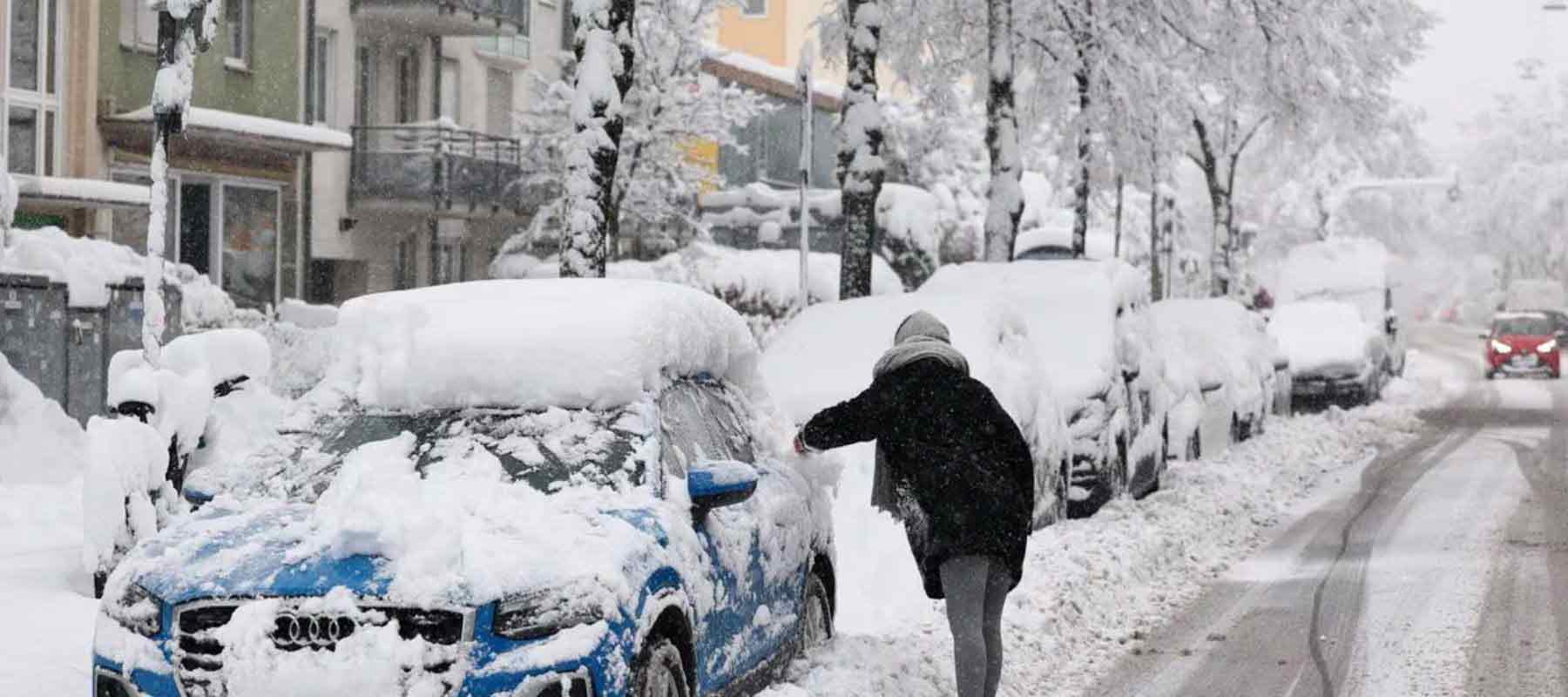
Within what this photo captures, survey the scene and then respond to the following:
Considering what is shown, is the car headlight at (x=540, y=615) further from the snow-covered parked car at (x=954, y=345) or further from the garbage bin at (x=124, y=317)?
the garbage bin at (x=124, y=317)

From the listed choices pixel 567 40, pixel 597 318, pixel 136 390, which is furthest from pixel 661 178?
pixel 597 318

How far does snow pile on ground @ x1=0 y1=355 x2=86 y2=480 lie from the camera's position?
16.7 meters

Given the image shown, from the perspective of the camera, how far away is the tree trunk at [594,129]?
16406mm

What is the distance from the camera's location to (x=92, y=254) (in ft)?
70.4

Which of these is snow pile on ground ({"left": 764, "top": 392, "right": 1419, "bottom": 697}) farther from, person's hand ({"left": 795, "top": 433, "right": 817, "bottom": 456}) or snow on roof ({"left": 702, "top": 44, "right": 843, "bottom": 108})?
snow on roof ({"left": 702, "top": 44, "right": 843, "bottom": 108})

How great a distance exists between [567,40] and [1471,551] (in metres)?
31.9

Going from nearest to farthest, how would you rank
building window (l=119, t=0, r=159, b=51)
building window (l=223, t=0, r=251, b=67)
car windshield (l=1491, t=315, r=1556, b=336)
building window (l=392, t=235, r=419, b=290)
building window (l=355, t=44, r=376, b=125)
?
building window (l=119, t=0, r=159, b=51) → building window (l=223, t=0, r=251, b=67) → building window (l=355, t=44, r=376, b=125) → building window (l=392, t=235, r=419, b=290) → car windshield (l=1491, t=315, r=1556, b=336)

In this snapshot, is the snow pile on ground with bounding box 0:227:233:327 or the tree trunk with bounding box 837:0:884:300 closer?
the snow pile on ground with bounding box 0:227:233:327

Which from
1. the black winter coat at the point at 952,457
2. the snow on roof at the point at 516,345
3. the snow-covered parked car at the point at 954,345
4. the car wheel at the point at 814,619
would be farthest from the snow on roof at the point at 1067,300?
the snow on roof at the point at 516,345

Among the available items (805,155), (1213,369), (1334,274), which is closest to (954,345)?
(805,155)

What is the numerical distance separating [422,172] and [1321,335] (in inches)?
591

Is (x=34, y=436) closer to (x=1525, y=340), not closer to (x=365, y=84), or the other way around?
(x=365, y=84)

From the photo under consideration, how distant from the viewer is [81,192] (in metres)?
25.7

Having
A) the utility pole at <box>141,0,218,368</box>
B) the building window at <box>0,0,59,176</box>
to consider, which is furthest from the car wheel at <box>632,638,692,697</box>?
the building window at <box>0,0,59,176</box>
